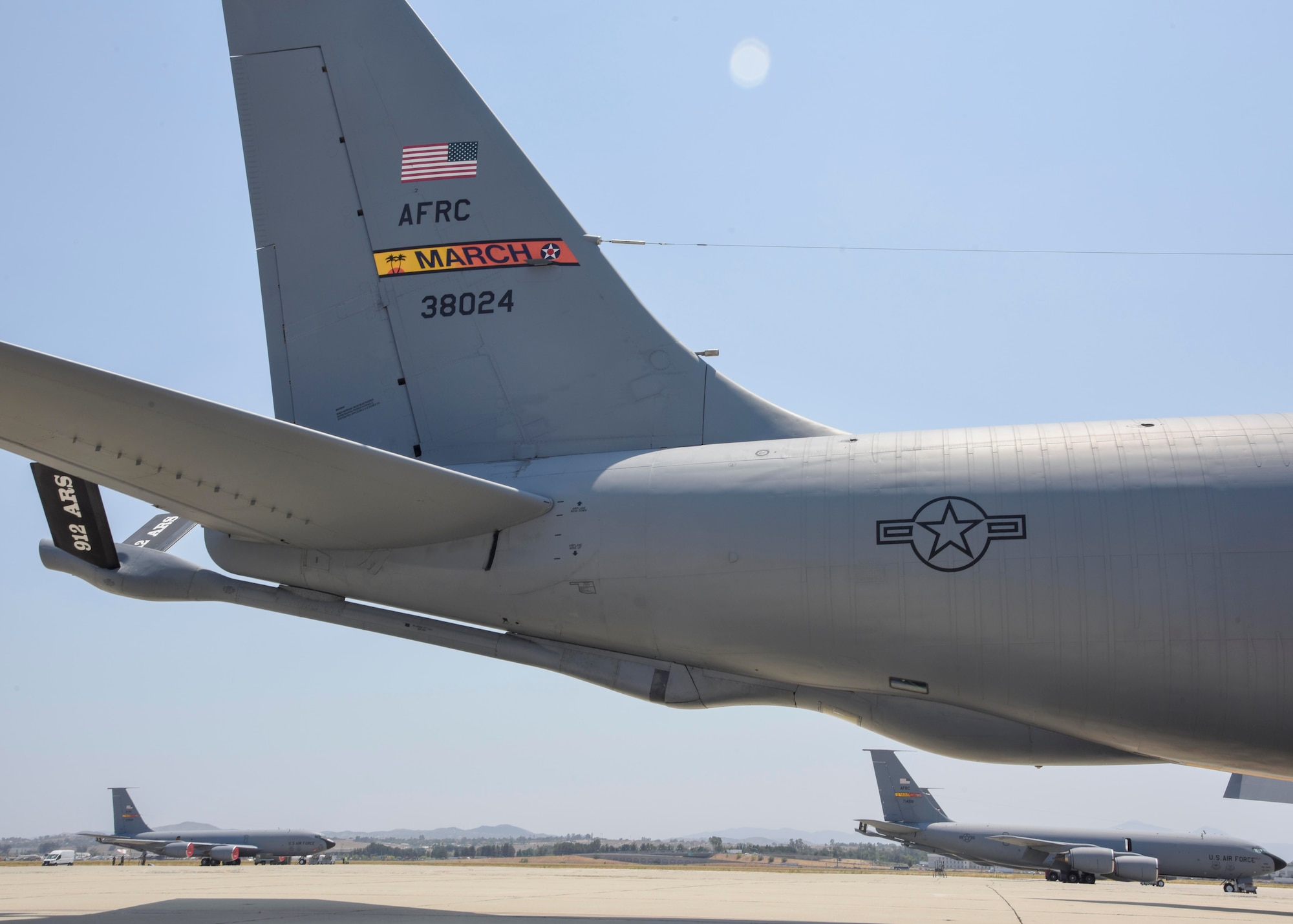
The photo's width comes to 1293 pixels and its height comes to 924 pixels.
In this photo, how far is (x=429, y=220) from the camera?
872cm

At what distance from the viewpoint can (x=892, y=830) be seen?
43.2m

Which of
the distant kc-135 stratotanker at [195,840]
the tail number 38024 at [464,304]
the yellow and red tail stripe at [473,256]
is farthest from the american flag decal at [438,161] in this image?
the distant kc-135 stratotanker at [195,840]

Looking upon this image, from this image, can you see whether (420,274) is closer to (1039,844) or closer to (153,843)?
(1039,844)

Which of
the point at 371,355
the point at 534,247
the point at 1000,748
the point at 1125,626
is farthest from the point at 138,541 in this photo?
the point at 1125,626

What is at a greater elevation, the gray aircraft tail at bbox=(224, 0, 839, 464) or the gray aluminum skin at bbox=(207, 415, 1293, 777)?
the gray aircraft tail at bbox=(224, 0, 839, 464)

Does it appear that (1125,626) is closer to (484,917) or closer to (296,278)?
(484,917)

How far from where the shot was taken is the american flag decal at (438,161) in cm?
872

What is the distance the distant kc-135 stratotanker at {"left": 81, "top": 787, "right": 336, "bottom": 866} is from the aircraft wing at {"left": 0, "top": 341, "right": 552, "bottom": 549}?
163 ft

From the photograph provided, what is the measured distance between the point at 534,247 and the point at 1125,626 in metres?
5.74

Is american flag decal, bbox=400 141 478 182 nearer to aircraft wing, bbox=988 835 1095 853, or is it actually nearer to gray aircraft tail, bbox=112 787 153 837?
aircraft wing, bbox=988 835 1095 853

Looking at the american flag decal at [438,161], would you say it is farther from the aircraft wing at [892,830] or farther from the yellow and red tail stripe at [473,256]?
the aircraft wing at [892,830]

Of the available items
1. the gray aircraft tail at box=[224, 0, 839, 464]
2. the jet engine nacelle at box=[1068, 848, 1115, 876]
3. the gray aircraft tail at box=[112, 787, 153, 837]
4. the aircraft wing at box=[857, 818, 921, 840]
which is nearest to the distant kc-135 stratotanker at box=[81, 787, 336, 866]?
the gray aircraft tail at box=[112, 787, 153, 837]

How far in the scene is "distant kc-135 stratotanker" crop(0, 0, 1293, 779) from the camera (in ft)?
20.4

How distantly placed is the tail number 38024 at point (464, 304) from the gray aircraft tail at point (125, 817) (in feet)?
187
